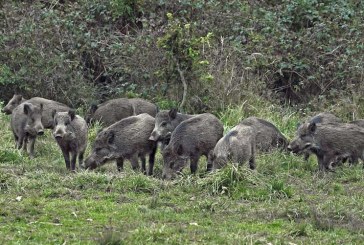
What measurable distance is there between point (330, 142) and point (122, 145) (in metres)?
3.26

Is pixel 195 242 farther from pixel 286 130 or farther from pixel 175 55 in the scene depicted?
pixel 175 55

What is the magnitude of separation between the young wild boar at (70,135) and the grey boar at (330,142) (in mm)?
3373

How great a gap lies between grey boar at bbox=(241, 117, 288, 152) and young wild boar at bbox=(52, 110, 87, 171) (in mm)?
2674

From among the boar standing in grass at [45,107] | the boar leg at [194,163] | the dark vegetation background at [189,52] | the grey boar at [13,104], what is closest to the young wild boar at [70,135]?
the boar leg at [194,163]

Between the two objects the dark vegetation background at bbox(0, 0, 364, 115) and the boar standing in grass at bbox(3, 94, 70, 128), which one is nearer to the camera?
the boar standing in grass at bbox(3, 94, 70, 128)

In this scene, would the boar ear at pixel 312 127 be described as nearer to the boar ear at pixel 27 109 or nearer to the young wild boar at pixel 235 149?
the young wild boar at pixel 235 149

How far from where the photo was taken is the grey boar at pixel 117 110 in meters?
16.4

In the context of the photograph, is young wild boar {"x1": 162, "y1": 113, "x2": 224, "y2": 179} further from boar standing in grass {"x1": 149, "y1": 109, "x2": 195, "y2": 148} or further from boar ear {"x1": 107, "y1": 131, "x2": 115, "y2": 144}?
boar ear {"x1": 107, "y1": 131, "x2": 115, "y2": 144}

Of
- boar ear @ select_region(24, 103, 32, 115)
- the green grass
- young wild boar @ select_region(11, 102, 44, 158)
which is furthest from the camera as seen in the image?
boar ear @ select_region(24, 103, 32, 115)

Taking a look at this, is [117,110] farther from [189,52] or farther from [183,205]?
[183,205]

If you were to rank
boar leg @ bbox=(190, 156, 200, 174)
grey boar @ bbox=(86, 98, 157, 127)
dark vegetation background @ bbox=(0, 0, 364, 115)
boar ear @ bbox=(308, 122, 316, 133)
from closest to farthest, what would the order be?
boar leg @ bbox=(190, 156, 200, 174)
boar ear @ bbox=(308, 122, 316, 133)
grey boar @ bbox=(86, 98, 157, 127)
dark vegetation background @ bbox=(0, 0, 364, 115)

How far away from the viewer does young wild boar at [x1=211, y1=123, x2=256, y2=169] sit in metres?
12.2

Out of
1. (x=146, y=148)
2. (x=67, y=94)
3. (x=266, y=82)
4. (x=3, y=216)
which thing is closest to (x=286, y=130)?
(x=266, y=82)

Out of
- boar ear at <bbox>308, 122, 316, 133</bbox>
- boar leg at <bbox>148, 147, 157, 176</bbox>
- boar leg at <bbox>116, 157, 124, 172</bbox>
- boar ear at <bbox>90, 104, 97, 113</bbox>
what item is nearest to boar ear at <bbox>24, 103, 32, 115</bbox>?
boar ear at <bbox>90, 104, 97, 113</bbox>
